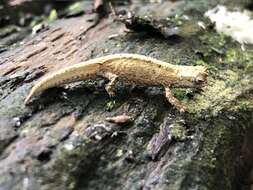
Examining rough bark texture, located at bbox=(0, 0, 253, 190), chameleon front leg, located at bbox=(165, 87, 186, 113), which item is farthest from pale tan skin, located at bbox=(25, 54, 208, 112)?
rough bark texture, located at bbox=(0, 0, 253, 190)

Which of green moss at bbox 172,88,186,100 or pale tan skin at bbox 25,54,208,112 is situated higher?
pale tan skin at bbox 25,54,208,112

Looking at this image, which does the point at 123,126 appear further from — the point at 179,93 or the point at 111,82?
the point at 179,93

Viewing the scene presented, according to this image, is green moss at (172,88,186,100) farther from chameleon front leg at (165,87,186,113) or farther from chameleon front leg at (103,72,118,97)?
chameleon front leg at (103,72,118,97)

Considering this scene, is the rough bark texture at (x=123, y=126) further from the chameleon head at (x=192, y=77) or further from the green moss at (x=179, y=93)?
the chameleon head at (x=192, y=77)

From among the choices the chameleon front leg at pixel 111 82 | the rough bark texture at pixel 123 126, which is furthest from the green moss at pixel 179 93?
the chameleon front leg at pixel 111 82

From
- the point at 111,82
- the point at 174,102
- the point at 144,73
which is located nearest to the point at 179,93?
the point at 174,102

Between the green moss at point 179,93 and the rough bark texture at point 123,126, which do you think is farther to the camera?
the green moss at point 179,93

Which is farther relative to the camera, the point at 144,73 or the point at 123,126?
the point at 144,73

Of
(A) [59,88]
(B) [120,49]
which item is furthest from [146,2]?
(A) [59,88]

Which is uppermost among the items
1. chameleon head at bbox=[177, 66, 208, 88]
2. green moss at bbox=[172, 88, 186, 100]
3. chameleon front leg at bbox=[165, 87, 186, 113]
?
chameleon head at bbox=[177, 66, 208, 88]
